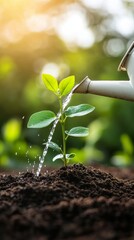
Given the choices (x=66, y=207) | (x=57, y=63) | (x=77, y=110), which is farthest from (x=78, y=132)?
(x=57, y=63)

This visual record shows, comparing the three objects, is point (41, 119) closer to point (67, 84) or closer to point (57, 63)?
point (67, 84)

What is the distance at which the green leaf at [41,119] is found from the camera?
7.02 ft

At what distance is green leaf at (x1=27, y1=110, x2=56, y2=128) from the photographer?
7.02 ft

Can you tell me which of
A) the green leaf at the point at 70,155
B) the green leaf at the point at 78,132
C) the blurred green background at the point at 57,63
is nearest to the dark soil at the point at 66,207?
the green leaf at the point at 70,155

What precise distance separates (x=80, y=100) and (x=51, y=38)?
6.41 ft

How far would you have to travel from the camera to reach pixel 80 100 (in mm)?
7770

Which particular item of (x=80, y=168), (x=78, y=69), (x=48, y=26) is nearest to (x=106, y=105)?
(x=78, y=69)

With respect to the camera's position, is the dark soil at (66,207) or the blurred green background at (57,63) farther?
the blurred green background at (57,63)

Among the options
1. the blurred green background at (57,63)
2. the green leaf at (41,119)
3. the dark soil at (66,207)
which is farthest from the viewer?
the blurred green background at (57,63)

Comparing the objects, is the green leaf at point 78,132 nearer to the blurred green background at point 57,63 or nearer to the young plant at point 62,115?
the young plant at point 62,115

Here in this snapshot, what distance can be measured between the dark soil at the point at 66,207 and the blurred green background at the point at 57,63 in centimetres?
467

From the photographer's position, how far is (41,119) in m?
2.18

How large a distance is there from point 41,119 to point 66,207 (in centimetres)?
68

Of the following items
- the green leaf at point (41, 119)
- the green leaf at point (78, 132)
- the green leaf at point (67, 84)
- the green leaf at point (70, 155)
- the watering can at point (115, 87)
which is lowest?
the green leaf at point (70, 155)
